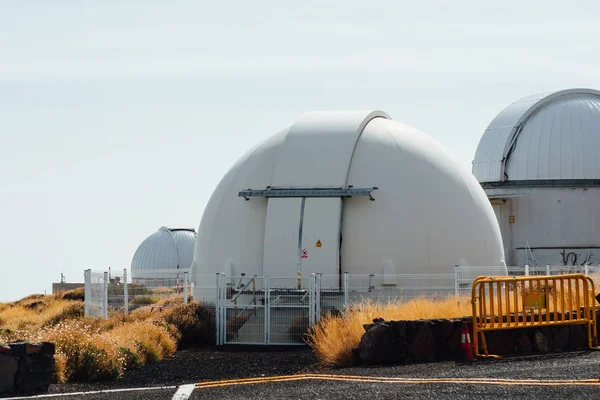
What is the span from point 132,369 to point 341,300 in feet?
21.3

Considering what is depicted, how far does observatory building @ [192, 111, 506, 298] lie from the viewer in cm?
2300

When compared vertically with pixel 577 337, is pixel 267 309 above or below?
above

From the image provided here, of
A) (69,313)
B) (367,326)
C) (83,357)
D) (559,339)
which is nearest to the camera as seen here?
(83,357)

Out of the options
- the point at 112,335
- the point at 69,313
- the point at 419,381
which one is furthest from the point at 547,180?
the point at 419,381

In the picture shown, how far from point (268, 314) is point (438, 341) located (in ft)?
20.1

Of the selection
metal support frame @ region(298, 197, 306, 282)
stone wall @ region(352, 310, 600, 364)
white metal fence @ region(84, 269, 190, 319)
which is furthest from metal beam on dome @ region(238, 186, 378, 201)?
stone wall @ region(352, 310, 600, 364)

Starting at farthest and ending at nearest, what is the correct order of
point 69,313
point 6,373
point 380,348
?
point 69,313 → point 380,348 → point 6,373

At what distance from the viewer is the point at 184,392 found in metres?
11.7

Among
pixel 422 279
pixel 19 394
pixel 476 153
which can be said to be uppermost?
pixel 476 153

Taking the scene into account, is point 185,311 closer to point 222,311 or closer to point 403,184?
point 222,311

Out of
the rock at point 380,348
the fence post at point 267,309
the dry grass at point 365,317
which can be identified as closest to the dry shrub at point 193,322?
the fence post at point 267,309

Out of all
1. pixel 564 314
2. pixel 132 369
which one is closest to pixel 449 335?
pixel 564 314

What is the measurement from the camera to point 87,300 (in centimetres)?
2391

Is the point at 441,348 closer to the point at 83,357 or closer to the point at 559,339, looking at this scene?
the point at 559,339
